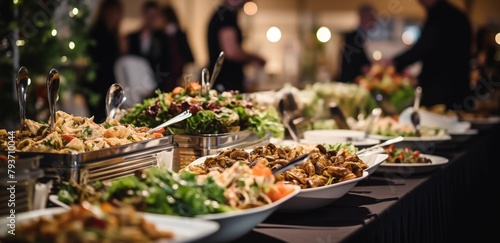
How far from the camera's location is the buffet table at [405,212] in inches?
60.9

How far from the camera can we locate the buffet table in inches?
60.9

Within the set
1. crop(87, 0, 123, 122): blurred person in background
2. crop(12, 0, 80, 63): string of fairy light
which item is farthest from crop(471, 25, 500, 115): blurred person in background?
crop(12, 0, 80, 63): string of fairy light

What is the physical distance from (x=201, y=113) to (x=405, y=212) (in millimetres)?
764

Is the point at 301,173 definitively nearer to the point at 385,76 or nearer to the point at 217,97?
the point at 217,97

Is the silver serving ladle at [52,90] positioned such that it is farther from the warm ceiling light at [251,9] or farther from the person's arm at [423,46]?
the warm ceiling light at [251,9]

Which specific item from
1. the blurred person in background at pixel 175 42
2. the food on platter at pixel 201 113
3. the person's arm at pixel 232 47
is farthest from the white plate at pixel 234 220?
the blurred person in background at pixel 175 42

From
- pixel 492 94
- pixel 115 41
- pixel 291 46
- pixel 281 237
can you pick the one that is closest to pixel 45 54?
pixel 115 41

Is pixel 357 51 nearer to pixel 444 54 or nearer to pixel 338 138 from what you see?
pixel 444 54

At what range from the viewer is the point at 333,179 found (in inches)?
69.3

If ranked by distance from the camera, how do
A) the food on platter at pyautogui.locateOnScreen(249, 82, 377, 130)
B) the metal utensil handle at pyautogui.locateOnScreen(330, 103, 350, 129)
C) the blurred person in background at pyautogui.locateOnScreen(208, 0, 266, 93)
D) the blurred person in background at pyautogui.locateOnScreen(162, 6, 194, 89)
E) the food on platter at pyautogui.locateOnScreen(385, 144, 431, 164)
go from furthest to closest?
the blurred person in background at pyautogui.locateOnScreen(162, 6, 194, 89) < the blurred person in background at pyautogui.locateOnScreen(208, 0, 266, 93) < the metal utensil handle at pyautogui.locateOnScreen(330, 103, 350, 129) < the food on platter at pyautogui.locateOnScreen(249, 82, 377, 130) < the food on platter at pyautogui.locateOnScreen(385, 144, 431, 164)

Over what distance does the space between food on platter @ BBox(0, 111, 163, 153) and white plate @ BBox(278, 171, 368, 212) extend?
498 millimetres

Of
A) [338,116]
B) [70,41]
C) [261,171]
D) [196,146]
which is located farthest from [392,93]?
[261,171]

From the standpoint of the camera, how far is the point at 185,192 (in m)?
1.30

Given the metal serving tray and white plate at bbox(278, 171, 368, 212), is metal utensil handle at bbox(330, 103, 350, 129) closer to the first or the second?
white plate at bbox(278, 171, 368, 212)
